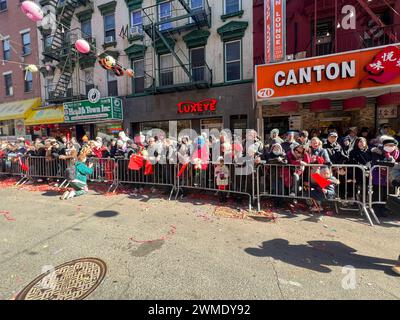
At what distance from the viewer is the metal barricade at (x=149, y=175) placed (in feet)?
21.3

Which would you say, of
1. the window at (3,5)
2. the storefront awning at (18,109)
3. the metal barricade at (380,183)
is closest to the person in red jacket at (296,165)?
the metal barricade at (380,183)

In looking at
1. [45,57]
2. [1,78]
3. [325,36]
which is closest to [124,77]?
[45,57]

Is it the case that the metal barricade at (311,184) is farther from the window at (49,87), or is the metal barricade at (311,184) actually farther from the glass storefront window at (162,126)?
the window at (49,87)

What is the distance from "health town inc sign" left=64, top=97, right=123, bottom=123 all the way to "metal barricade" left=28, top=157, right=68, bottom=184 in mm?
5301

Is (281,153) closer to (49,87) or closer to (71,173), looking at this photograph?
(71,173)

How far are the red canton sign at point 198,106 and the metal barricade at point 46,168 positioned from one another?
6.62 meters

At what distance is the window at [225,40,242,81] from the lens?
11.1m

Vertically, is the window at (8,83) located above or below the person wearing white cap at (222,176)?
above

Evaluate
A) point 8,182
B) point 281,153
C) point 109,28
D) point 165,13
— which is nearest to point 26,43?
point 109,28

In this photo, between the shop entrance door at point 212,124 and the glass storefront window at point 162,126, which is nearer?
the shop entrance door at point 212,124

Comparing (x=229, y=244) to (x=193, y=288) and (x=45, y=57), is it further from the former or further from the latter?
(x=45, y=57)

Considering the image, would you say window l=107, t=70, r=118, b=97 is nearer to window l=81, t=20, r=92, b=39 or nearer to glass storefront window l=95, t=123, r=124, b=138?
glass storefront window l=95, t=123, r=124, b=138

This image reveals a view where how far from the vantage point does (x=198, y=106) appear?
458 inches
